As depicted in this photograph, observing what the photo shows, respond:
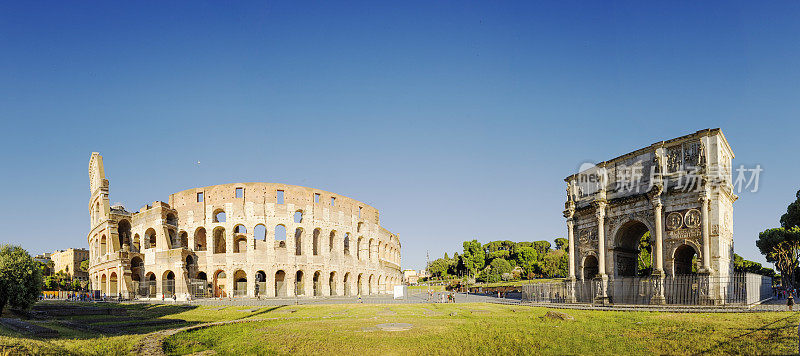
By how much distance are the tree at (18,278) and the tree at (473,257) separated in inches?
3019

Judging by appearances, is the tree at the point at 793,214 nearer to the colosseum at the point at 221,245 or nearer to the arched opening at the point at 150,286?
the colosseum at the point at 221,245

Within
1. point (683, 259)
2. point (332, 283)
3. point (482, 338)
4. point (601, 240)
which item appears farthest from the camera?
point (332, 283)

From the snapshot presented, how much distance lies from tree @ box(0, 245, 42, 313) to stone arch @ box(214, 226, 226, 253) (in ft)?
104

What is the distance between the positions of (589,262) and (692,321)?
1841 centimetres

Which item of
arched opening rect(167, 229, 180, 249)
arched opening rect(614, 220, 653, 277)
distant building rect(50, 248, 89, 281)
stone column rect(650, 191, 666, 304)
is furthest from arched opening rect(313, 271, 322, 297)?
distant building rect(50, 248, 89, 281)

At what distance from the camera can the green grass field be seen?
13.5 meters

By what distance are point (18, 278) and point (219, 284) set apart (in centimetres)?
3134

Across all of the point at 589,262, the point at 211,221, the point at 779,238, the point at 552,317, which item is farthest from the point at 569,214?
the point at 211,221

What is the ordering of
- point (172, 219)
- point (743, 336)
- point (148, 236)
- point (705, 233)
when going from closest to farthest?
point (743, 336)
point (705, 233)
point (148, 236)
point (172, 219)

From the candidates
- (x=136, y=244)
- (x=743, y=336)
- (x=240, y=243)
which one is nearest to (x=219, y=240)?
(x=240, y=243)

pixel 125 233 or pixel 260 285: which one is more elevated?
pixel 125 233

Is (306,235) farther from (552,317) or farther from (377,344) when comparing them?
(377,344)

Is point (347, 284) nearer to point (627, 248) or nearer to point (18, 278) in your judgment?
point (627, 248)

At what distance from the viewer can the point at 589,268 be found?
38.2 metres
